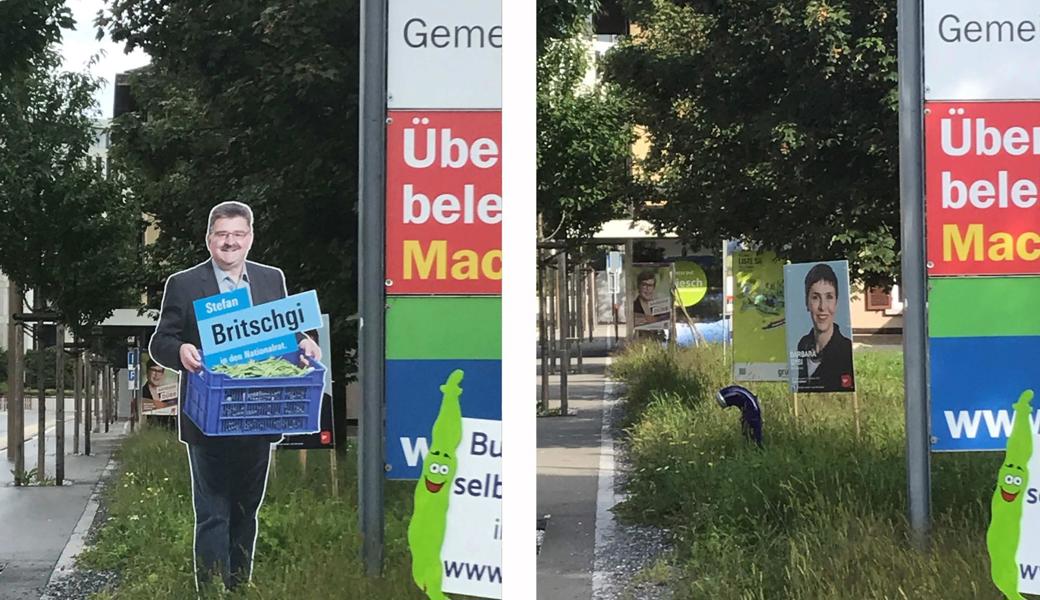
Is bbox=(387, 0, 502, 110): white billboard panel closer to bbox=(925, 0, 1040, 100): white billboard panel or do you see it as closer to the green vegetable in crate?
the green vegetable in crate

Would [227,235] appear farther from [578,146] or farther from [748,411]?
[578,146]

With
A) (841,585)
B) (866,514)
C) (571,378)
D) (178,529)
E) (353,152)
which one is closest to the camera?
(841,585)

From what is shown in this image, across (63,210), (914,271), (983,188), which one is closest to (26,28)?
(914,271)

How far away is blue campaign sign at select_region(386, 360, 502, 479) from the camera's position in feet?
18.2

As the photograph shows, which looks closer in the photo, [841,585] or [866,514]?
[841,585]

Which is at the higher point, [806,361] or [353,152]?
[353,152]

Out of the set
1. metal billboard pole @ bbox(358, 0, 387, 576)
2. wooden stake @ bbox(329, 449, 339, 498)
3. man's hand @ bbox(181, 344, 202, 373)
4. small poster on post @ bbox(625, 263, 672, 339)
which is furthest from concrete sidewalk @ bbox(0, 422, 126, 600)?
small poster on post @ bbox(625, 263, 672, 339)

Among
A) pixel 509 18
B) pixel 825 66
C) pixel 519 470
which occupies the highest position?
pixel 825 66

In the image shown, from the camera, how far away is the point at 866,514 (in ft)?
21.0

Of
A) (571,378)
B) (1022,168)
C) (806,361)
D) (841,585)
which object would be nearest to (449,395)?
(841,585)

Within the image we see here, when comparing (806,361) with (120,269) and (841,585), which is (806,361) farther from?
(120,269)

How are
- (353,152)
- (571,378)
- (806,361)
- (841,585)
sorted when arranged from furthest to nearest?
1. (571,378)
2. (806,361)
3. (353,152)
4. (841,585)

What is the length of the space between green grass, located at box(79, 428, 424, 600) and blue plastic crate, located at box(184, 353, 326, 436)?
646mm

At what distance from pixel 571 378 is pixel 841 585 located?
70.4ft
